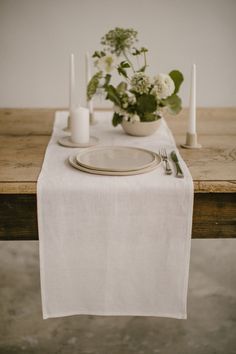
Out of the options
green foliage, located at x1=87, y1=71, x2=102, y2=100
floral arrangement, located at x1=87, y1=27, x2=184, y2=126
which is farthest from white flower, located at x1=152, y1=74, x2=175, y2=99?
green foliage, located at x1=87, y1=71, x2=102, y2=100

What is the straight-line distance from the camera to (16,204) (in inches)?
52.5

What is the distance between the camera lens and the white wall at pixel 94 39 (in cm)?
325

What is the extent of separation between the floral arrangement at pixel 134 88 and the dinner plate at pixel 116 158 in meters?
0.19

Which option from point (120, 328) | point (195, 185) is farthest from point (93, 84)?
point (120, 328)

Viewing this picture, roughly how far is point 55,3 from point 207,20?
1062 millimetres

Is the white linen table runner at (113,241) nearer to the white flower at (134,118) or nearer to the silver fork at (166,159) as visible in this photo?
the silver fork at (166,159)

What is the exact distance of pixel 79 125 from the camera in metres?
1.64

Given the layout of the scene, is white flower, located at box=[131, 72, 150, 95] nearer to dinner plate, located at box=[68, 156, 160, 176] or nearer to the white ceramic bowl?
the white ceramic bowl

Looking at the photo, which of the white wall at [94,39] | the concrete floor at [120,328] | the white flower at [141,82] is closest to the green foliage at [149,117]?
the white flower at [141,82]

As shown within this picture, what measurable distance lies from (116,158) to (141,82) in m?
0.33

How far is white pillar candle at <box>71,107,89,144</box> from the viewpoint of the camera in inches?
64.1

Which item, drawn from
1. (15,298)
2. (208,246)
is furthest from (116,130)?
(208,246)

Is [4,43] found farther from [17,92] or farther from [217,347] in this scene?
[217,347]

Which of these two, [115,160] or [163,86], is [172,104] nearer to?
[163,86]
